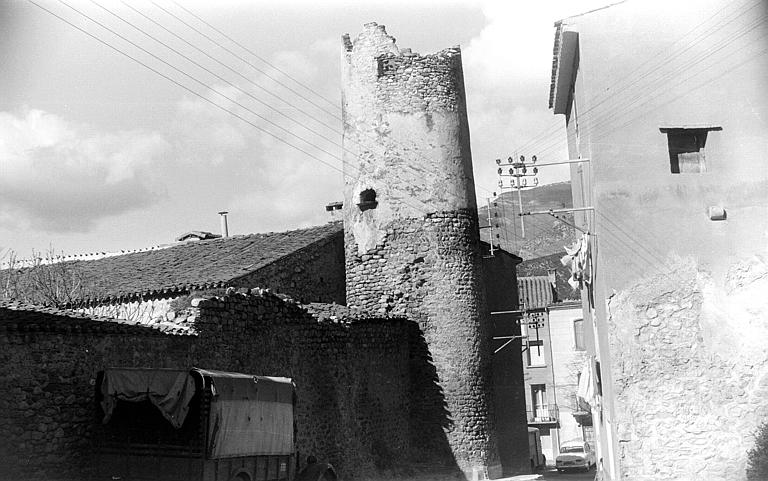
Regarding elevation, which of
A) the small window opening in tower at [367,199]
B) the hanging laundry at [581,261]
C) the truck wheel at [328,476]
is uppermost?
the small window opening in tower at [367,199]

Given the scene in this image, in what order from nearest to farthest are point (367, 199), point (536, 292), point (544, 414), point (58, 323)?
point (58, 323) < point (367, 199) < point (544, 414) < point (536, 292)

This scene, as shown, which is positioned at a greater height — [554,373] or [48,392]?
[554,373]

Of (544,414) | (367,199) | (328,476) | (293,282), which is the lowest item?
(328,476)

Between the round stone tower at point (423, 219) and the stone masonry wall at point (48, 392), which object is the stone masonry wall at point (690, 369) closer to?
the stone masonry wall at point (48, 392)

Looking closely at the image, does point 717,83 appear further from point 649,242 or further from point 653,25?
point 649,242

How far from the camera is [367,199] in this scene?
26578mm

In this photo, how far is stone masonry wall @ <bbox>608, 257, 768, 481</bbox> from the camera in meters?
15.2

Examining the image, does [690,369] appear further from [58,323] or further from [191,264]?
[191,264]

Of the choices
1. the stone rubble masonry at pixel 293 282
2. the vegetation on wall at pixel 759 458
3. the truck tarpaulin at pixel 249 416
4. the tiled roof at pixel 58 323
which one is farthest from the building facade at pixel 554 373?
the tiled roof at pixel 58 323

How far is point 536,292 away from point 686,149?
37.2 meters

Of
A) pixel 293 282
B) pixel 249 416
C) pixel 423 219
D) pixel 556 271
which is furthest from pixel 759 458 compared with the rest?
pixel 556 271

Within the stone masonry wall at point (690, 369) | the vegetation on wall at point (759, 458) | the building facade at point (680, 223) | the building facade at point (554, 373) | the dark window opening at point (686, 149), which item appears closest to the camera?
the vegetation on wall at point (759, 458)

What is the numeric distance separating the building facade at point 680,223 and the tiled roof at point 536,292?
3537cm

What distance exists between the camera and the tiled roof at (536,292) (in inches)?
2046
